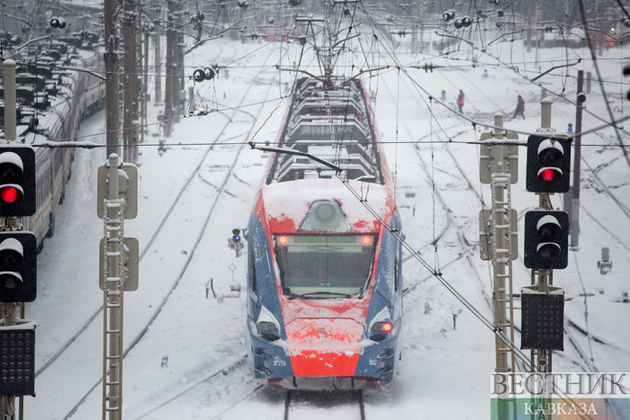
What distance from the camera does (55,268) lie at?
58.5 feet

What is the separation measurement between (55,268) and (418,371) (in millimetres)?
9437

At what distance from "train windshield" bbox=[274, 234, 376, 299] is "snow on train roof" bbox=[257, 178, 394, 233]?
0.19 m

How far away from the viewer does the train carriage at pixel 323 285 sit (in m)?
10.7

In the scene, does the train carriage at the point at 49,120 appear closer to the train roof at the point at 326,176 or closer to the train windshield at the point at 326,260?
the train roof at the point at 326,176

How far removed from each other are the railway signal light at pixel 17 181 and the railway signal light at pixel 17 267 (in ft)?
0.81

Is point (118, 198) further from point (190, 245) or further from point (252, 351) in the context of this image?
point (190, 245)

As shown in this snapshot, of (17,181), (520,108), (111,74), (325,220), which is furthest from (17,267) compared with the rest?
(520,108)

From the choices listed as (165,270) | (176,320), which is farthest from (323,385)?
(165,270)

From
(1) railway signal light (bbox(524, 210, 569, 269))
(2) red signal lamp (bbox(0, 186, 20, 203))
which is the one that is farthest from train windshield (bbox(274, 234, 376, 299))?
(2) red signal lamp (bbox(0, 186, 20, 203))

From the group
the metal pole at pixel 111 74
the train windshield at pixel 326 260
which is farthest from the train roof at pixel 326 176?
the metal pole at pixel 111 74

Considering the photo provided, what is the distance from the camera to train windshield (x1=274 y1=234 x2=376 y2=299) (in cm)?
1123

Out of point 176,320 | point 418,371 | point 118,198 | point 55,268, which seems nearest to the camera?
point 118,198

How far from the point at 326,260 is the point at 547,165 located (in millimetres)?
4277

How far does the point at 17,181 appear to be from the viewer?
7266 millimetres
